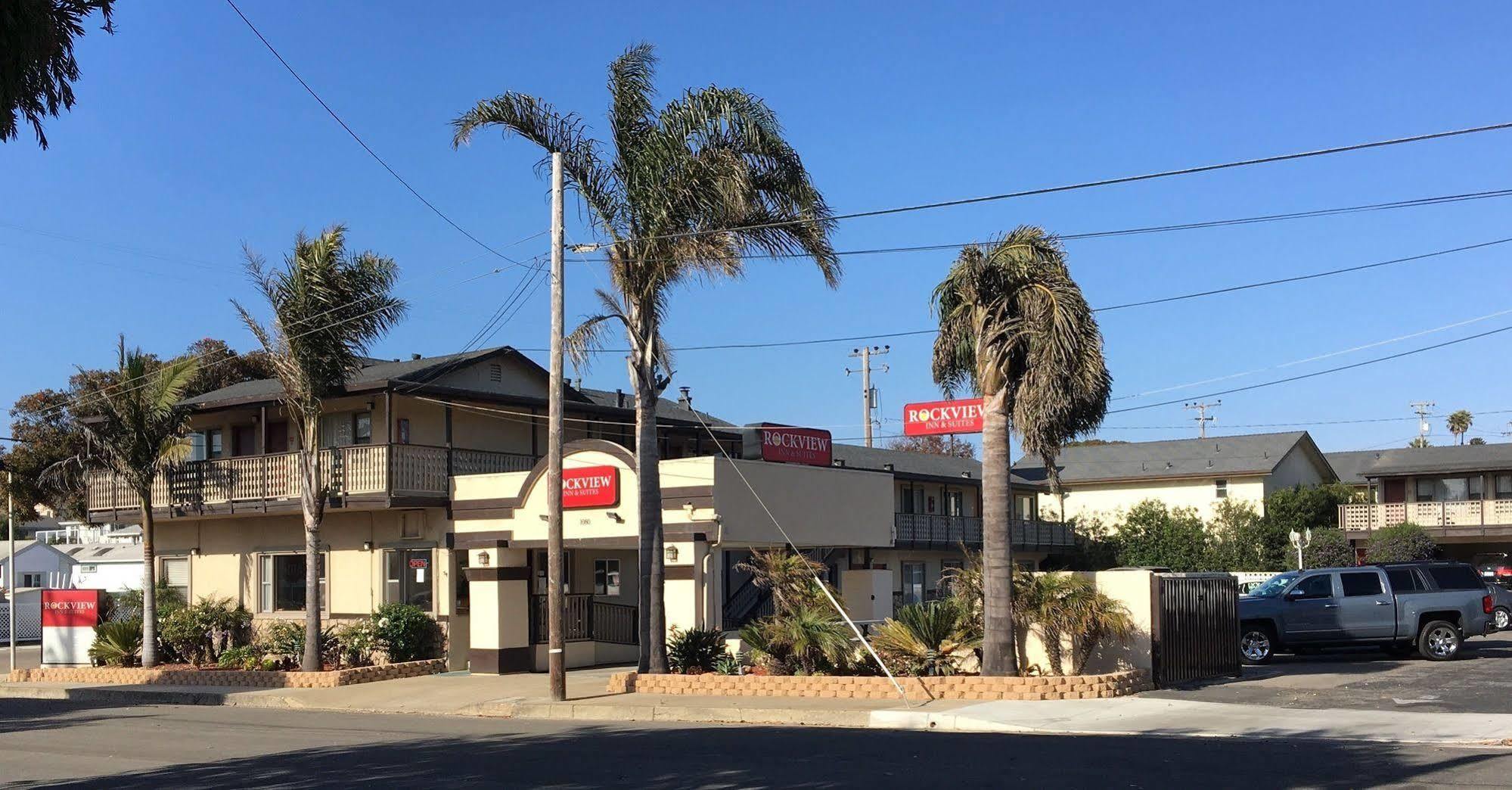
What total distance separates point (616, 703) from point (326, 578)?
13045mm

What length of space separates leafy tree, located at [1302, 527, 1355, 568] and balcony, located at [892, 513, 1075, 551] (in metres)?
8.50

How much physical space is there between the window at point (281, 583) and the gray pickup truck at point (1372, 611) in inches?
791

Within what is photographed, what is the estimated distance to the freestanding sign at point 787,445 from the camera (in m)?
28.9

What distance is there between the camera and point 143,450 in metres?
28.2

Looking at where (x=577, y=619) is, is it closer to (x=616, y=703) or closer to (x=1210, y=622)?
(x=616, y=703)

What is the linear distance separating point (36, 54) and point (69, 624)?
24.5m

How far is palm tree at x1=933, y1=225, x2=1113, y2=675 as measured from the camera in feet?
59.4

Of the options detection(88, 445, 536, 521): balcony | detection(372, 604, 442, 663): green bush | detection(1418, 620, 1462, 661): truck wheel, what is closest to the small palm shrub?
detection(372, 604, 442, 663): green bush

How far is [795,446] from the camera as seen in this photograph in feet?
99.4

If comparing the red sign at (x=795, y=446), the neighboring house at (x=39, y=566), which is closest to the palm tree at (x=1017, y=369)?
the red sign at (x=795, y=446)

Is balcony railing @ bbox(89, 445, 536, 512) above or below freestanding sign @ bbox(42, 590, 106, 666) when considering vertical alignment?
above

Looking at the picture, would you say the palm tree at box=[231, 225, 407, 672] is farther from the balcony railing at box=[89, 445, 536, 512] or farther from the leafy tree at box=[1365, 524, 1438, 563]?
the leafy tree at box=[1365, 524, 1438, 563]

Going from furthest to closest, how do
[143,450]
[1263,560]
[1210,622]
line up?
[1263,560] → [143,450] → [1210,622]

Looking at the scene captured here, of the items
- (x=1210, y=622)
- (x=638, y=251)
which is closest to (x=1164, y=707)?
(x=1210, y=622)
